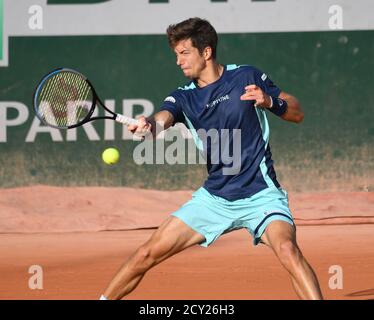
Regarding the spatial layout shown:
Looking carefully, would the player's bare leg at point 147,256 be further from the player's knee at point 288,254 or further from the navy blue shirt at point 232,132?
the player's knee at point 288,254

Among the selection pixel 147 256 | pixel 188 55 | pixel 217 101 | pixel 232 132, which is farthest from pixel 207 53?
pixel 147 256

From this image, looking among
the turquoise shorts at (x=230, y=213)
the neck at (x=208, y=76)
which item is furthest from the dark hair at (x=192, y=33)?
the turquoise shorts at (x=230, y=213)

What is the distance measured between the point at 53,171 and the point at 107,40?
148 cm

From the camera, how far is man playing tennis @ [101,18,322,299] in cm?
434

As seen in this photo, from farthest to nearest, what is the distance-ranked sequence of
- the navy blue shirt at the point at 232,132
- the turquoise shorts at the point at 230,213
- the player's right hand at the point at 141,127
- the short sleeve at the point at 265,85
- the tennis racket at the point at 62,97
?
the tennis racket at the point at 62,97 → the short sleeve at the point at 265,85 → the navy blue shirt at the point at 232,132 → the turquoise shorts at the point at 230,213 → the player's right hand at the point at 141,127

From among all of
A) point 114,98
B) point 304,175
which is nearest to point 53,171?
point 114,98

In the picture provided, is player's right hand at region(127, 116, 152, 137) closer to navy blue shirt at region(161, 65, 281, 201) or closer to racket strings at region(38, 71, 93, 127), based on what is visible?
navy blue shirt at region(161, 65, 281, 201)

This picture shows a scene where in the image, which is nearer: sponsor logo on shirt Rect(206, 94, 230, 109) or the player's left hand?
the player's left hand

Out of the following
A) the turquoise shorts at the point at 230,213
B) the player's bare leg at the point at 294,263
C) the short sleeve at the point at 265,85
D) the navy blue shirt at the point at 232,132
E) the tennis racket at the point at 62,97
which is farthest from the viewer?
the tennis racket at the point at 62,97

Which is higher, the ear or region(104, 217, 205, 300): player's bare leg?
the ear

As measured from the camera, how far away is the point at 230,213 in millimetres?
4504

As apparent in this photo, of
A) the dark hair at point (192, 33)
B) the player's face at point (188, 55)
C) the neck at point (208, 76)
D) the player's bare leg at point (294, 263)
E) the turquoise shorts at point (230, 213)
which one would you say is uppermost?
the dark hair at point (192, 33)

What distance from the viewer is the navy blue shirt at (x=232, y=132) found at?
4.52m

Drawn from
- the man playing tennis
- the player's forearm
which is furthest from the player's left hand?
the player's forearm
